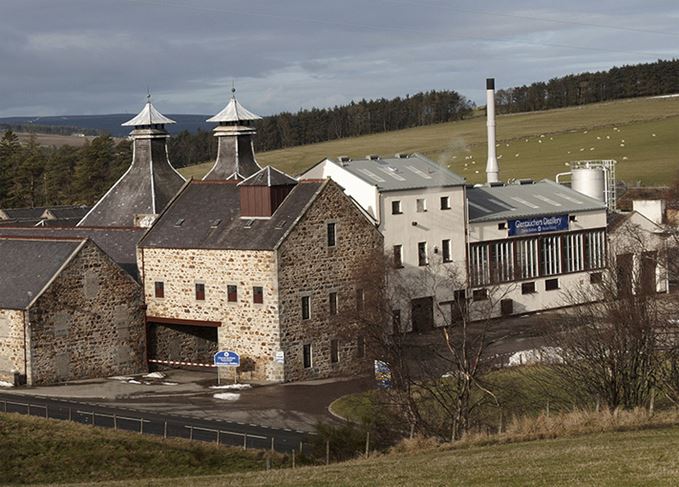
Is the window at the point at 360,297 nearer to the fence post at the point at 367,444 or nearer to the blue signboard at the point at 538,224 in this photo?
the blue signboard at the point at 538,224

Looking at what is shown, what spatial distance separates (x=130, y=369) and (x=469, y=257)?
18.5 meters

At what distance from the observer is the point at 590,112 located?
166m

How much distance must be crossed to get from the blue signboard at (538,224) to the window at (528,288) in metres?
2.48

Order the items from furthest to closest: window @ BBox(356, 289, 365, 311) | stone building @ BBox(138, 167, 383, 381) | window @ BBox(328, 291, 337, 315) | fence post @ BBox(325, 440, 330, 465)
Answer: window @ BBox(356, 289, 365, 311)
window @ BBox(328, 291, 337, 315)
stone building @ BBox(138, 167, 383, 381)
fence post @ BBox(325, 440, 330, 465)

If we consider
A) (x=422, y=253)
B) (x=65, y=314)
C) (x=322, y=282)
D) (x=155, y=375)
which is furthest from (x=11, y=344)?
(x=422, y=253)

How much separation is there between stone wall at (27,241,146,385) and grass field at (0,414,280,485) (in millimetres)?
10465

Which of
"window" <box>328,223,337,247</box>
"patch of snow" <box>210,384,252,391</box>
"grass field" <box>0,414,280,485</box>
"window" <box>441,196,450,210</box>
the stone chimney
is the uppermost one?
the stone chimney

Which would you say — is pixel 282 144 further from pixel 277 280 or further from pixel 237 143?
pixel 277 280

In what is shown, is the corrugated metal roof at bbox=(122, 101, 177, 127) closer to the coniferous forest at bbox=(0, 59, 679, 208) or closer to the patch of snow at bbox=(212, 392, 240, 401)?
the patch of snow at bbox=(212, 392, 240, 401)

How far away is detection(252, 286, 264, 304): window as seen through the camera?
51250 mm

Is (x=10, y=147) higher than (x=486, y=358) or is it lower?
higher

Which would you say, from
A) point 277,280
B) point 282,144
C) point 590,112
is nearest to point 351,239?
point 277,280

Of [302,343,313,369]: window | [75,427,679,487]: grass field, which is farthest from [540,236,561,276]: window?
[75,427,679,487]: grass field

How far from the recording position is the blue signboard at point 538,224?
65188 millimetres
